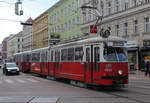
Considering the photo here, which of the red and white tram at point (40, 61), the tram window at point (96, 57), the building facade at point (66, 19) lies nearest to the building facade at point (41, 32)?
the building facade at point (66, 19)

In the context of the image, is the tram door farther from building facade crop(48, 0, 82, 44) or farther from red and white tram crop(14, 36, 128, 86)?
building facade crop(48, 0, 82, 44)

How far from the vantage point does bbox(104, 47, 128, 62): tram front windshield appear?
1358 centimetres

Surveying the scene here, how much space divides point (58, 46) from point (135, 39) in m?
15.4

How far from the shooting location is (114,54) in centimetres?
1371

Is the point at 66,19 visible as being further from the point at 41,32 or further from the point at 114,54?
the point at 114,54

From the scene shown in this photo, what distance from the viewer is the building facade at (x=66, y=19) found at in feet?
160

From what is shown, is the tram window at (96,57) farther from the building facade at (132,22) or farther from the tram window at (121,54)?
the building facade at (132,22)

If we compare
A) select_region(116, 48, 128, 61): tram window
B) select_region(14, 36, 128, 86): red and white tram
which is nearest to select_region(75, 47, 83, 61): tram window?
select_region(14, 36, 128, 86): red and white tram

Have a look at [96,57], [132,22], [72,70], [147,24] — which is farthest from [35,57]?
[96,57]

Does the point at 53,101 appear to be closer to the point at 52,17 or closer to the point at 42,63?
the point at 42,63

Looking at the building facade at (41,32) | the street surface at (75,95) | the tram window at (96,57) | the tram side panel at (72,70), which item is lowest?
the street surface at (75,95)

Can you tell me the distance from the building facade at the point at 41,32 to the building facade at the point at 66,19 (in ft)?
12.2

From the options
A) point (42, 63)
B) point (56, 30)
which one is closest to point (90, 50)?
point (42, 63)

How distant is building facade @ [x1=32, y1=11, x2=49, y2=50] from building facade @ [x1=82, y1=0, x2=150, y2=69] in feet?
100
